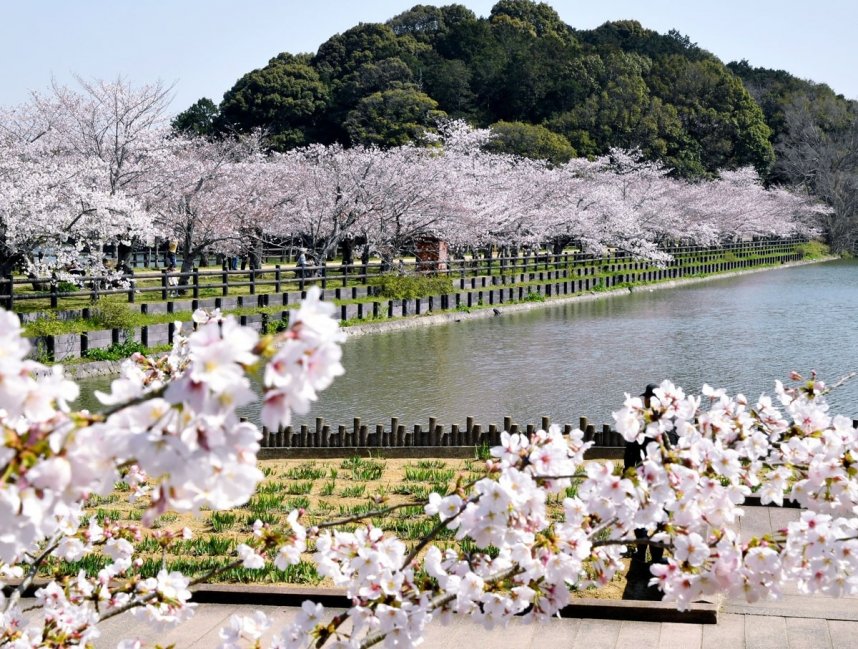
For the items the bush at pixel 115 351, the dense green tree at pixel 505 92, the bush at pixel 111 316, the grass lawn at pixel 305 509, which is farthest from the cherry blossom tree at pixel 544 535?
the dense green tree at pixel 505 92

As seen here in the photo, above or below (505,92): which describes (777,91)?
above

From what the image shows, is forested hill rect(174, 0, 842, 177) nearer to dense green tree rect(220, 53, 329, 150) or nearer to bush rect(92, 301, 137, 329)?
dense green tree rect(220, 53, 329, 150)

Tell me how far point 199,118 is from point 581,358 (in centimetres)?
4971

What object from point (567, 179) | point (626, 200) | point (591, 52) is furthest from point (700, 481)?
point (591, 52)

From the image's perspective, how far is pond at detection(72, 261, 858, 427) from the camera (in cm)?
1456

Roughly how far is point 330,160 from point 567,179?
42.8ft

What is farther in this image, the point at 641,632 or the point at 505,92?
the point at 505,92

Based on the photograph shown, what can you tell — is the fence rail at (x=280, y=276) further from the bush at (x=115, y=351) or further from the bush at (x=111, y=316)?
the bush at (x=115, y=351)

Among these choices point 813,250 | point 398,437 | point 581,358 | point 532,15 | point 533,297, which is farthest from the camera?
point 532,15

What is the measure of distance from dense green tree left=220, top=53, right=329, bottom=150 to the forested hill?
80 mm

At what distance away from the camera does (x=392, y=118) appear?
170 ft

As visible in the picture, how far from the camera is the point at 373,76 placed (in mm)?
58594

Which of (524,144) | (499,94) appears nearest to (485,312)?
(524,144)

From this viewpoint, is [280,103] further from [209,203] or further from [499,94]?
[209,203]
